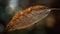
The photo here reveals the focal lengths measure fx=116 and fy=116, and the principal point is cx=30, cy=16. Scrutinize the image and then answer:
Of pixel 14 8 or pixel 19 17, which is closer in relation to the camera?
pixel 19 17

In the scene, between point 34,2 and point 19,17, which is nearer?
point 19,17

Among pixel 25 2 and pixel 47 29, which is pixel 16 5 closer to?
pixel 25 2

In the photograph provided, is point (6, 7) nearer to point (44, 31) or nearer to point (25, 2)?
point (25, 2)

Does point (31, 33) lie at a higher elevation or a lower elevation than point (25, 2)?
lower

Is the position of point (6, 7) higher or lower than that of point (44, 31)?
higher

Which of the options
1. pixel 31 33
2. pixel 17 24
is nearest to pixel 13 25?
pixel 17 24

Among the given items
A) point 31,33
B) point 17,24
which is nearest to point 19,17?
point 17,24
